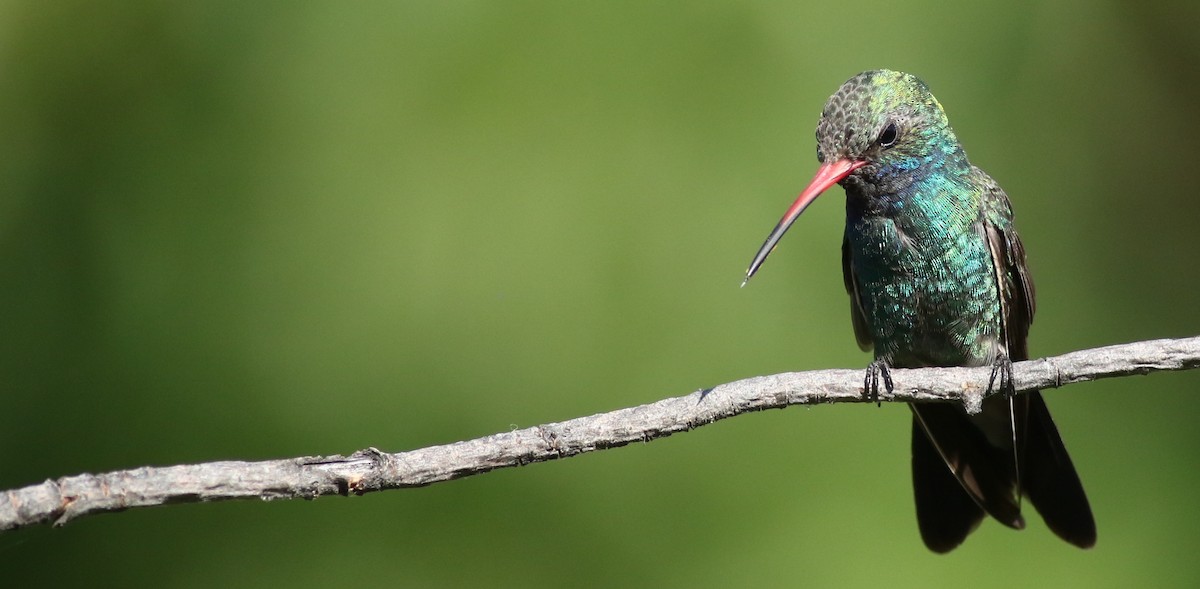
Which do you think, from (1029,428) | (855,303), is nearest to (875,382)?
(855,303)

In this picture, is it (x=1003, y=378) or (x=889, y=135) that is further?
(x=889, y=135)

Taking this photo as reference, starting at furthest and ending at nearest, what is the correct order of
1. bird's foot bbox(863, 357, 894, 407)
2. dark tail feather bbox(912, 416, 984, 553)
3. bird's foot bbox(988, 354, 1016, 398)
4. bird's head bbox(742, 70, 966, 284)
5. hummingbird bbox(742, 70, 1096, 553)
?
dark tail feather bbox(912, 416, 984, 553) → hummingbird bbox(742, 70, 1096, 553) → bird's head bbox(742, 70, 966, 284) → bird's foot bbox(988, 354, 1016, 398) → bird's foot bbox(863, 357, 894, 407)

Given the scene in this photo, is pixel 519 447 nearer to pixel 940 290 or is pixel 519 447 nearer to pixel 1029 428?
pixel 940 290

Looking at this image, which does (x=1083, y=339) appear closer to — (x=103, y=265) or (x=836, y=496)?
(x=836, y=496)

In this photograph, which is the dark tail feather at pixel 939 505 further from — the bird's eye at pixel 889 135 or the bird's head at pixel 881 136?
the bird's eye at pixel 889 135

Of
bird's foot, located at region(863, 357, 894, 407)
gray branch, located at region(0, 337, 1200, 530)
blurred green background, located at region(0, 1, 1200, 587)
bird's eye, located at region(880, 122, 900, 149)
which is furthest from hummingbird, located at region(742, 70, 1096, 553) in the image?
gray branch, located at region(0, 337, 1200, 530)

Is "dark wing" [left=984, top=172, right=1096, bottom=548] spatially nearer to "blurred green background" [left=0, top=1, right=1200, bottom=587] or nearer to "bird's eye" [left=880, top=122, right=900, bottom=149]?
"blurred green background" [left=0, top=1, right=1200, bottom=587]

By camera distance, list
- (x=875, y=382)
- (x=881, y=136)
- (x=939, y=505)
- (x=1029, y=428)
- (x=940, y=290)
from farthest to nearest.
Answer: (x=1029, y=428)
(x=939, y=505)
(x=940, y=290)
(x=881, y=136)
(x=875, y=382)

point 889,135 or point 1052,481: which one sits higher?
point 889,135
